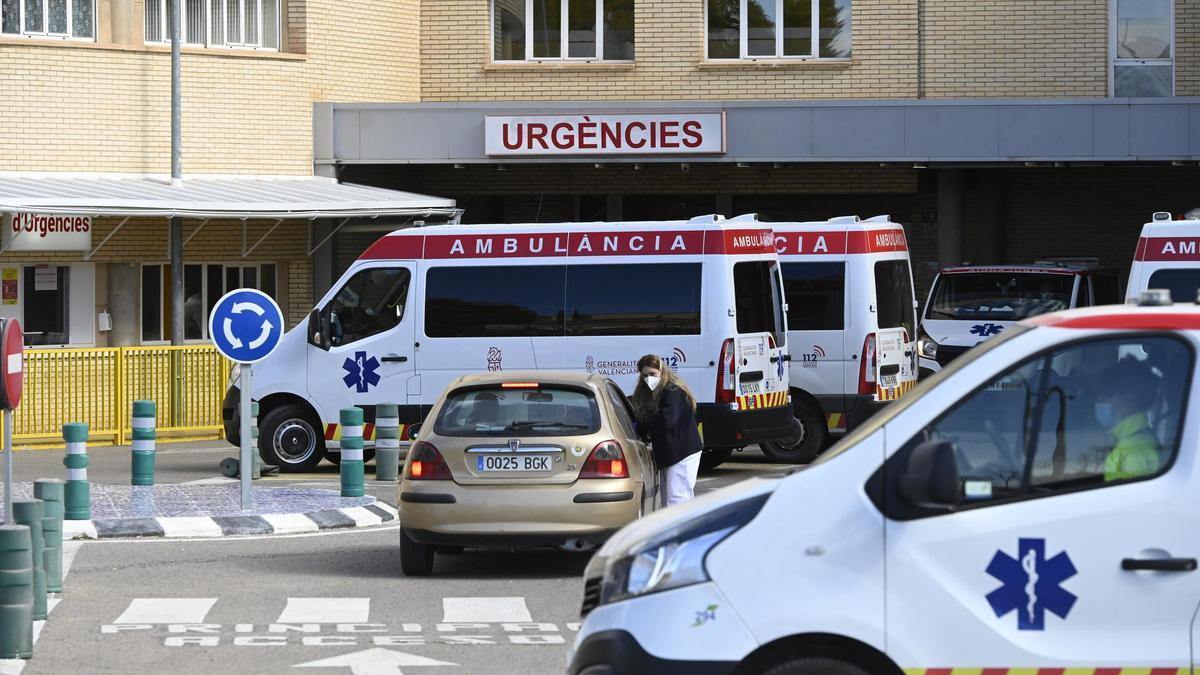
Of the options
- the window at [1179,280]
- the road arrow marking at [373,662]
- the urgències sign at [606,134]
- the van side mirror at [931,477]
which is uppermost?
the urgències sign at [606,134]

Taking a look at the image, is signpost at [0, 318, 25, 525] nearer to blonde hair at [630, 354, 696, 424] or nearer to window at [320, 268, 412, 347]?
blonde hair at [630, 354, 696, 424]

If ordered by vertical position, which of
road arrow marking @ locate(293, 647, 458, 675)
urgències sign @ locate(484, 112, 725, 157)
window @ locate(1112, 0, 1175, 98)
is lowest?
road arrow marking @ locate(293, 647, 458, 675)

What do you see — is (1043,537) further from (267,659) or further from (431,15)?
(431,15)

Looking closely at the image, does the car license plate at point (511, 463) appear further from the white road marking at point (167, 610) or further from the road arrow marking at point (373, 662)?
the road arrow marking at point (373, 662)

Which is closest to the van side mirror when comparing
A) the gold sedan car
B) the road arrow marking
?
the road arrow marking

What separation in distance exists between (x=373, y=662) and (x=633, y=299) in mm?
9241

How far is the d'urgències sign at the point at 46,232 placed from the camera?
22.2m

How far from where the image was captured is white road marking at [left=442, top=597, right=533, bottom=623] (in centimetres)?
1027

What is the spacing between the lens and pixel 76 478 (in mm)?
14125

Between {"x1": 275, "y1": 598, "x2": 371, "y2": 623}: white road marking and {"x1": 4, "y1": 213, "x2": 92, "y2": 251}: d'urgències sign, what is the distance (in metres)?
12.4

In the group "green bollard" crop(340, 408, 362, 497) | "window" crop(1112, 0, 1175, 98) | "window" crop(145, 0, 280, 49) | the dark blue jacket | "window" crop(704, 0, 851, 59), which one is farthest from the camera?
"window" crop(704, 0, 851, 59)

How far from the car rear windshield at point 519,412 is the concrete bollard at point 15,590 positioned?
10.9 feet

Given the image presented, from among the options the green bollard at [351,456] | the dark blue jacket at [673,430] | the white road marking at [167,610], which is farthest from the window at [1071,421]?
the green bollard at [351,456]

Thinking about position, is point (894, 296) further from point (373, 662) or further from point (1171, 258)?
point (373, 662)
